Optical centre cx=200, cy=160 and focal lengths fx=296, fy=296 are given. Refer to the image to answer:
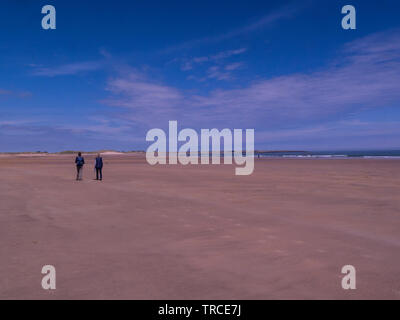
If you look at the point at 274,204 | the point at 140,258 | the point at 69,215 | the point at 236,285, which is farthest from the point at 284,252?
the point at 69,215

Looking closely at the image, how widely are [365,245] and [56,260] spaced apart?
279 inches

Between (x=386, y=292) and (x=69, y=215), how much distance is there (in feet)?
31.2

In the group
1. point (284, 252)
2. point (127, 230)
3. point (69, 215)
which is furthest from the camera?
point (69, 215)

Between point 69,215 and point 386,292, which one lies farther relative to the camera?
point 69,215

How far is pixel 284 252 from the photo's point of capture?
6.70 meters

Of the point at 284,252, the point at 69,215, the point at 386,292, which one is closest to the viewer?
the point at 386,292

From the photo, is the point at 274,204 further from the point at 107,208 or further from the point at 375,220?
the point at 107,208
